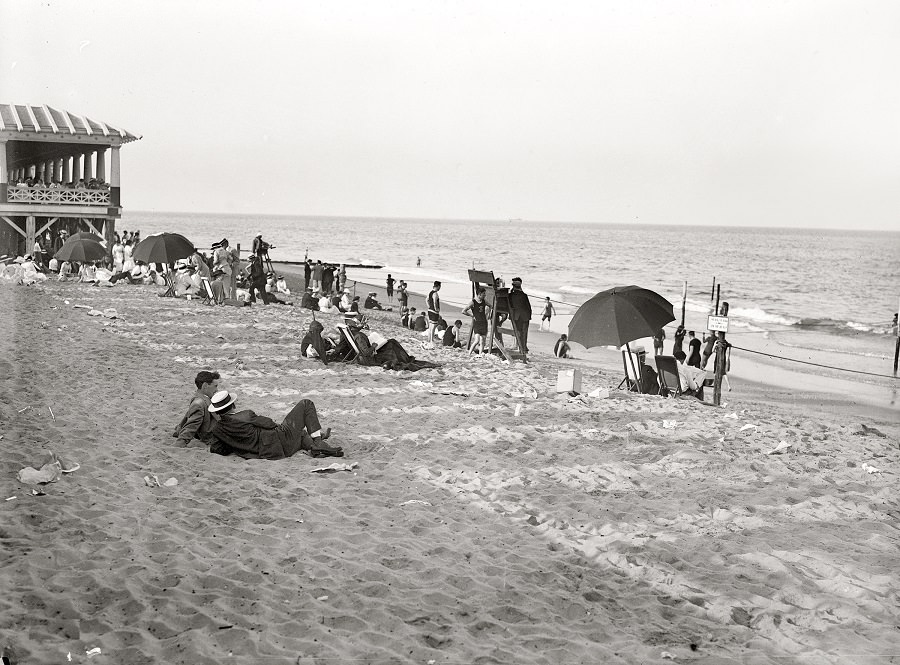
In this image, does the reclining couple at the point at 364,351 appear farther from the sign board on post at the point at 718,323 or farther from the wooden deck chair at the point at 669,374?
the sign board on post at the point at 718,323

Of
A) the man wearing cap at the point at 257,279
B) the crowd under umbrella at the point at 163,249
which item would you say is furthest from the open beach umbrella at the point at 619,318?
the man wearing cap at the point at 257,279

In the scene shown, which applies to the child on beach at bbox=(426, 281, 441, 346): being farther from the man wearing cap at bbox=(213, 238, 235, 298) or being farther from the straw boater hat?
the straw boater hat

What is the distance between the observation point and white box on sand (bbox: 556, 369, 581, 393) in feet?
33.6

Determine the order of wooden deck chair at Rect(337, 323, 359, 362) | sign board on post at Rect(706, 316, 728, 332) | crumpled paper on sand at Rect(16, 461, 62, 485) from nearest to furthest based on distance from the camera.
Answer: crumpled paper on sand at Rect(16, 461, 62, 485) < sign board on post at Rect(706, 316, 728, 332) < wooden deck chair at Rect(337, 323, 359, 362)

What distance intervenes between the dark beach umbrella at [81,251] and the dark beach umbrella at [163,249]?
2624 mm

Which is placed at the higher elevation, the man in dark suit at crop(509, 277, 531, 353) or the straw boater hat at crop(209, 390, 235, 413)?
the man in dark suit at crop(509, 277, 531, 353)

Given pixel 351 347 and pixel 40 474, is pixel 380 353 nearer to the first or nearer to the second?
pixel 351 347

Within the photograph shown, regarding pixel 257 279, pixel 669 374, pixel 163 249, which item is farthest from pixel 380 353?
pixel 257 279

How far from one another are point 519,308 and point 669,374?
11.0 ft

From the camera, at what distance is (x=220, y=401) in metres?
6.98

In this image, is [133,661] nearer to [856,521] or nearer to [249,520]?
[249,520]

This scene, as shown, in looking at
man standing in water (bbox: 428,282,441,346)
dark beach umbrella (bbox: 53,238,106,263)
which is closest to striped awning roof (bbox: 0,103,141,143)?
dark beach umbrella (bbox: 53,238,106,263)

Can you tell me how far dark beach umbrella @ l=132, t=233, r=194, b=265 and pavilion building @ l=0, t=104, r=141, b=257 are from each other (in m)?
9.57

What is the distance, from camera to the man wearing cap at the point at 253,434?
7.00 meters
